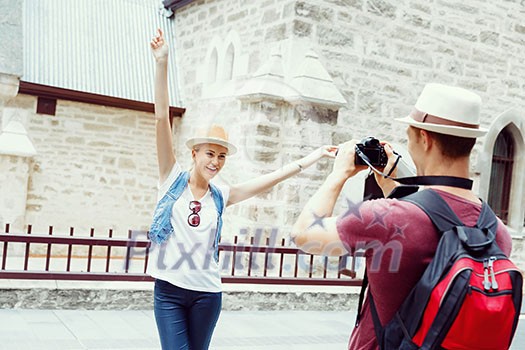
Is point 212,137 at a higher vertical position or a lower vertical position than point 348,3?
lower

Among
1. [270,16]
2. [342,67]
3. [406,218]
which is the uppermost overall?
[270,16]

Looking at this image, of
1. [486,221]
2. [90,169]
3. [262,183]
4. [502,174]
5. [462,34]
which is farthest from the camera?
[502,174]

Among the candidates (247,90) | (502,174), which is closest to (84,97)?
(247,90)

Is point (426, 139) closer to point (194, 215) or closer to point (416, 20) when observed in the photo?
point (194, 215)

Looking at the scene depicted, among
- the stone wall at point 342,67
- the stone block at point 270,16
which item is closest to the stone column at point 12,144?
the stone wall at point 342,67

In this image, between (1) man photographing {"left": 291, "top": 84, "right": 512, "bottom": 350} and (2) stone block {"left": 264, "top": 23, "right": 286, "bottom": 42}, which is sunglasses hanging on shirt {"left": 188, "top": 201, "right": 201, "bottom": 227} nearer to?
(1) man photographing {"left": 291, "top": 84, "right": 512, "bottom": 350}

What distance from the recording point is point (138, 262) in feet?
35.0

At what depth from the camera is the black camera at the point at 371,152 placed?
89.6 inches

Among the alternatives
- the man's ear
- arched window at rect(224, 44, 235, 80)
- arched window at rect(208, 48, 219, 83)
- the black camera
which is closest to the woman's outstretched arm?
the black camera

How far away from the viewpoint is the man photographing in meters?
1.98

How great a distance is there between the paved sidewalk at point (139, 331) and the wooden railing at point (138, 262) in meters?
0.39

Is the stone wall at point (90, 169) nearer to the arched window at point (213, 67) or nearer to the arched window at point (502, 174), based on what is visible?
the arched window at point (213, 67)

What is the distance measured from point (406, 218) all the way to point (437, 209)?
4.5 inches

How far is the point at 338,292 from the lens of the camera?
7805 millimetres
